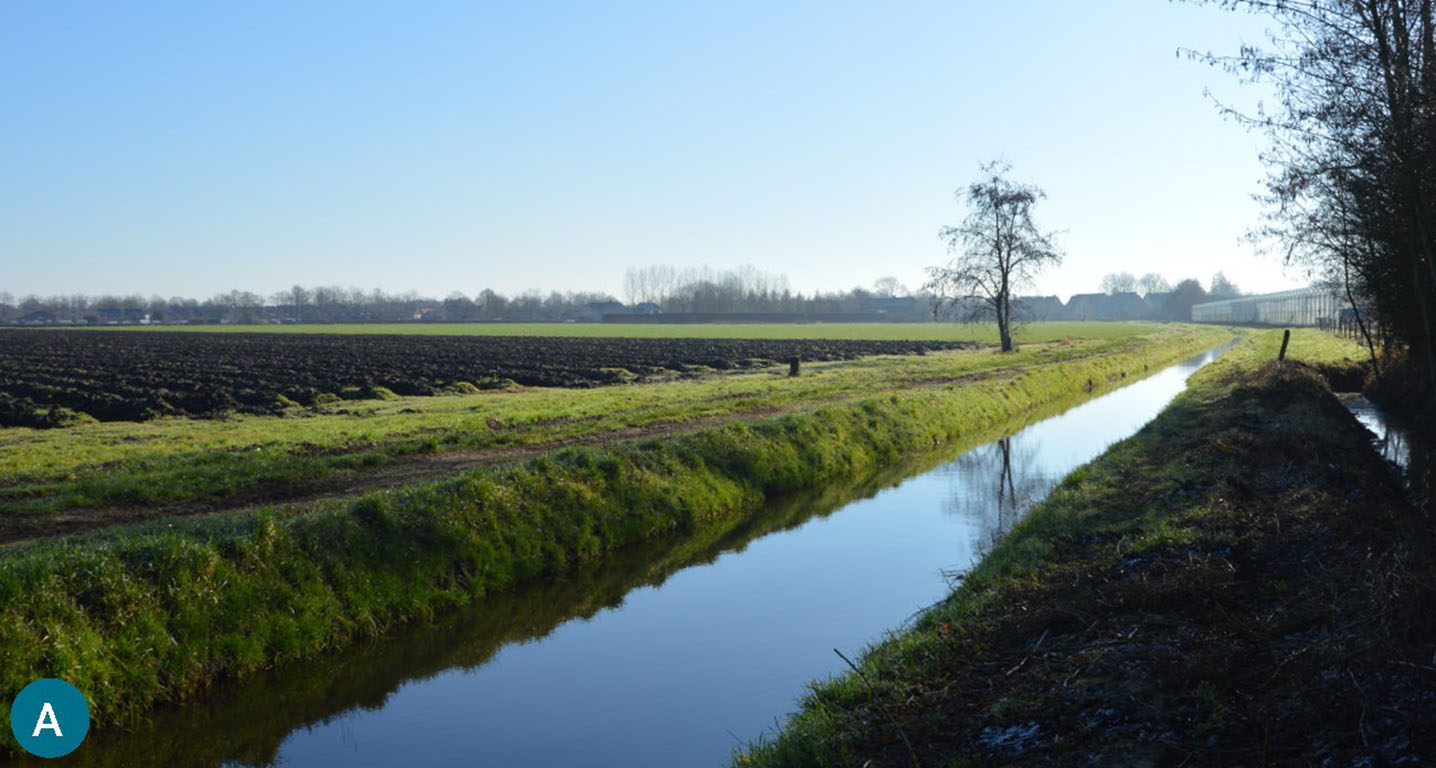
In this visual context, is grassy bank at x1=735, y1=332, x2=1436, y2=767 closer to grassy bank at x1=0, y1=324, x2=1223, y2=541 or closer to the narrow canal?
the narrow canal

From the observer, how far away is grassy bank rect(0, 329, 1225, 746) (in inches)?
367

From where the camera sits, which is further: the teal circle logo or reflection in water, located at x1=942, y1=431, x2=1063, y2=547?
reflection in water, located at x1=942, y1=431, x2=1063, y2=547

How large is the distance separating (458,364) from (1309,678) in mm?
46764

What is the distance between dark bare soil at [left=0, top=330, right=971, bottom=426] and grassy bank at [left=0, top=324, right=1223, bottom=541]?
268 centimetres

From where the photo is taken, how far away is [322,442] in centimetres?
2103

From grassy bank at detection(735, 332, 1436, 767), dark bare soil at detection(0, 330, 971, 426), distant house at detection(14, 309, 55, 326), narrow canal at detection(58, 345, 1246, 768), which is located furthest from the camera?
distant house at detection(14, 309, 55, 326)

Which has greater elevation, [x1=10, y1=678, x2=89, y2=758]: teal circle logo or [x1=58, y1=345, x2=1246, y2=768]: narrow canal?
[x1=10, y1=678, x2=89, y2=758]: teal circle logo

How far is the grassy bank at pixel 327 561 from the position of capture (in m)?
9.32

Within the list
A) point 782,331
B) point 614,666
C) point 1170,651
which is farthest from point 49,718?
point 782,331

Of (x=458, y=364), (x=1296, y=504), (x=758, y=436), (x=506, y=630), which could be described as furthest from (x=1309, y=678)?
(x=458, y=364)

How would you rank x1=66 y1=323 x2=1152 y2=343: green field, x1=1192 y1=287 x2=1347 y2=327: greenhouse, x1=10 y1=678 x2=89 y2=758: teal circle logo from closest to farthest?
1. x1=10 y1=678 x2=89 y2=758: teal circle logo
2. x1=1192 y1=287 x2=1347 y2=327: greenhouse
3. x1=66 y1=323 x2=1152 y2=343: green field

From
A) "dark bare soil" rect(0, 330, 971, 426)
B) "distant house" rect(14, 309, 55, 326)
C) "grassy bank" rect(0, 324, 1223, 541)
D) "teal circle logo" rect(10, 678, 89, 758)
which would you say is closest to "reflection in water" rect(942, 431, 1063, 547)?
"grassy bank" rect(0, 324, 1223, 541)

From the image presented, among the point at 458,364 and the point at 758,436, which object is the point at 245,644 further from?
the point at 458,364

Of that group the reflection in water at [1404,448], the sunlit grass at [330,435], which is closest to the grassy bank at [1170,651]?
the reflection in water at [1404,448]
